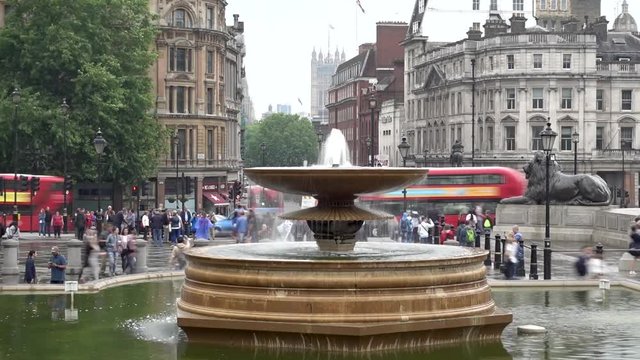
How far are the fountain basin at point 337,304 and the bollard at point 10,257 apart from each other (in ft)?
38.6

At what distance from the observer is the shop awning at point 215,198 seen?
77.9 metres

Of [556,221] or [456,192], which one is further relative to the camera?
[456,192]

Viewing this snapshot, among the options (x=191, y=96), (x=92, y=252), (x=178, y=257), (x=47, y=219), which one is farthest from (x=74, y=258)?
(x=191, y=96)

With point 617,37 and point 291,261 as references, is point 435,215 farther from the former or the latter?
point 617,37

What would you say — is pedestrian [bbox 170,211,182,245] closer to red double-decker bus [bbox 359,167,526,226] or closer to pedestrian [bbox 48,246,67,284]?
red double-decker bus [bbox 359,167,526,226]

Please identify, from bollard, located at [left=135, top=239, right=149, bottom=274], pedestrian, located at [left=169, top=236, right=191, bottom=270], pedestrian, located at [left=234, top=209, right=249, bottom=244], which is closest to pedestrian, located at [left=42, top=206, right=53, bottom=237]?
pedestrian, located at [left=234, top=209, right=249, bottom=244]

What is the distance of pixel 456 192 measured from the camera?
182 feet

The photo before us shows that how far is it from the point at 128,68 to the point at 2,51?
6.37 m

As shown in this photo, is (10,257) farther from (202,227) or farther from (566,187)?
(566,187)

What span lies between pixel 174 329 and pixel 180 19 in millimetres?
59205

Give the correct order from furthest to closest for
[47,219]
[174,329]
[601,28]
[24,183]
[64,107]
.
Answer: [601,28]
[47,219]
[64,107]
[24,183]
[174,329]

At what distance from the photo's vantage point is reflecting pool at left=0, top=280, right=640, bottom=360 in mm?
17219

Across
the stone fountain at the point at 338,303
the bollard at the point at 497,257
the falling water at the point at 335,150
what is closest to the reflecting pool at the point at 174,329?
the stone fountain at the point at 338,303

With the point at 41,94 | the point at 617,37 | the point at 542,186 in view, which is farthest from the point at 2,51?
the point at 617,37
